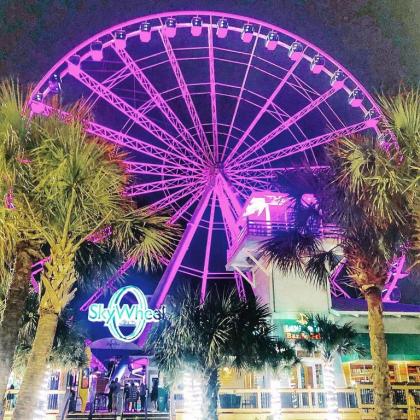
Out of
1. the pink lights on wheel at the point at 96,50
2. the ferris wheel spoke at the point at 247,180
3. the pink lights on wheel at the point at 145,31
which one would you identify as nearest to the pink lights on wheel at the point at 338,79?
the ferris wheel spoke at the point at 247,180

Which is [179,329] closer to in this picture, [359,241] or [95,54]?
[359,241]

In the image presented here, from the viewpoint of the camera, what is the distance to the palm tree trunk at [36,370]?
8508 millimetres

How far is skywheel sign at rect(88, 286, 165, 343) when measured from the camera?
71.0ft

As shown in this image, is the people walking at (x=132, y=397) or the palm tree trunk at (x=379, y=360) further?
the people walking at (x=132, y=397)

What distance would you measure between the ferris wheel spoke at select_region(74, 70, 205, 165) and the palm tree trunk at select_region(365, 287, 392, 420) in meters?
12.9

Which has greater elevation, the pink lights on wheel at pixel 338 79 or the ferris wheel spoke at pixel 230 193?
the pink lights on wheel at pixel 338 79

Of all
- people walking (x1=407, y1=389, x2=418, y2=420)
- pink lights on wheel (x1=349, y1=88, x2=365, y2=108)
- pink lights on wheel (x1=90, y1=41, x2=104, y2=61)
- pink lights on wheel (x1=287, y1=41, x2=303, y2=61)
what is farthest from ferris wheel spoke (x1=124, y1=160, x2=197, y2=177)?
people walking (x1=407, y1=389, x2=418, y2=420)

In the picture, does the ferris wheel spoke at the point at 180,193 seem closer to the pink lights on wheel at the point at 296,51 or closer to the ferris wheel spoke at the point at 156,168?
the ferris wheel spoke at the point at 156,168

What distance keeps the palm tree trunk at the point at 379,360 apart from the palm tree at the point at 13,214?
6.90 meters

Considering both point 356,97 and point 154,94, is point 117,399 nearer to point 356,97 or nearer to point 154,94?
point 154,94

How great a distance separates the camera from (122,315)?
21906mm

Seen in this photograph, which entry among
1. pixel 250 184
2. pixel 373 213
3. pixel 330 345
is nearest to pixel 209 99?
pixel 250 184

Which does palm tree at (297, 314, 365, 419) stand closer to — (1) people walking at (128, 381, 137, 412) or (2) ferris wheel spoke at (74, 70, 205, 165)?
(1) people walking at (128, 381, 137, 412)

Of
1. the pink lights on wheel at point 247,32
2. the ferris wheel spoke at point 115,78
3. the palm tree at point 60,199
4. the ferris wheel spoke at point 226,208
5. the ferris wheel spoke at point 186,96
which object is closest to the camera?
the palm tree at point 60,199
